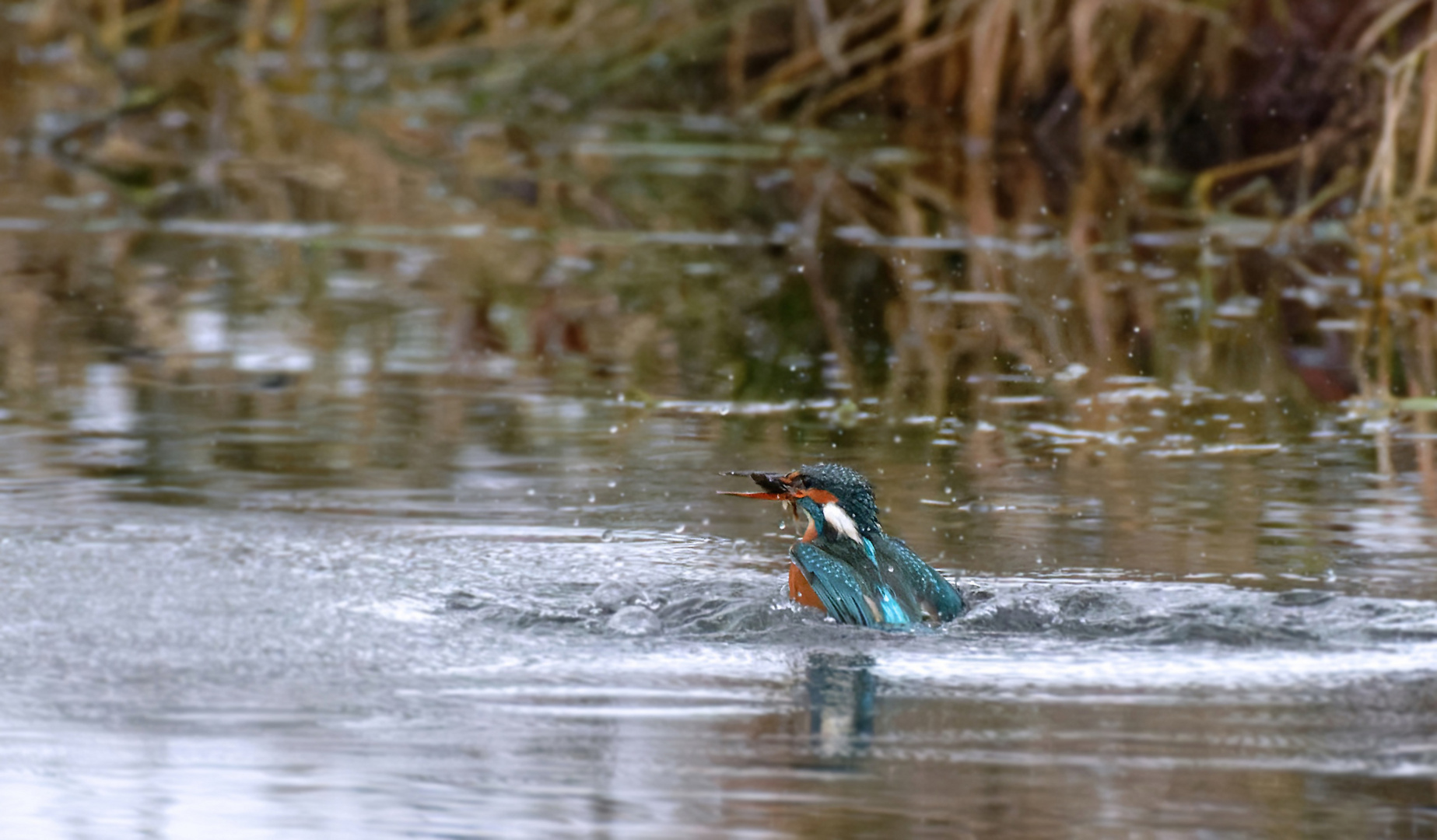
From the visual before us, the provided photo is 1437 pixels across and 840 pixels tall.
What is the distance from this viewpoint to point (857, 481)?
15.1 feet

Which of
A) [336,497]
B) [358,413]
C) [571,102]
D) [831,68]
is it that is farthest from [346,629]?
[571,102]

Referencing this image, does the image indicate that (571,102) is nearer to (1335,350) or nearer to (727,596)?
(1335,350)

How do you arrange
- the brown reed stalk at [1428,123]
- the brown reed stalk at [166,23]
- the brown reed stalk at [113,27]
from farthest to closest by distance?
the brown reed stalk at [166,23] → the brown reed stalk at [113,27] → the brown reed stalk at [1428,123]

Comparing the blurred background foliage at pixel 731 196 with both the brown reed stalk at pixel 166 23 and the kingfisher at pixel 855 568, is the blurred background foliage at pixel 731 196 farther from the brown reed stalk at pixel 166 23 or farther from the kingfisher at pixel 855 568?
the kingfisher at pixel 855 568

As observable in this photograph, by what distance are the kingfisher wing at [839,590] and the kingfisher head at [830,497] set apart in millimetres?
121

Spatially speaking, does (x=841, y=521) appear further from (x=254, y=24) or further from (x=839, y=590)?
(x=254, y=24)

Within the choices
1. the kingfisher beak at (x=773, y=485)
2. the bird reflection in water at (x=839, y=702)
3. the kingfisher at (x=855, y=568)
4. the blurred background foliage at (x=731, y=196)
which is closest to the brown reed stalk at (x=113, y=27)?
the blurred background foliage at (x=731, y=196)

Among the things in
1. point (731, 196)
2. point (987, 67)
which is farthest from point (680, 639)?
point (987, 67)

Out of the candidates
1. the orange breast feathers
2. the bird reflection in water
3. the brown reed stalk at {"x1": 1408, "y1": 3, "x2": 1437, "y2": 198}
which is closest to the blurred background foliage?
the brown reed stalk at {"x1": 1408, "y1": 3, "x2": 1437, "y2": 198}

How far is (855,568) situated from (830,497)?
0.22 m

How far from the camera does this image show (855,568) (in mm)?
4406

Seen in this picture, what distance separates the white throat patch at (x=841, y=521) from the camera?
14.7 feet

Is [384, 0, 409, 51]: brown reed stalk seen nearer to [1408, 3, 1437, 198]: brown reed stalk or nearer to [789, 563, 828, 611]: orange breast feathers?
[1408, 3, 1437, 198]: brown reed stalk

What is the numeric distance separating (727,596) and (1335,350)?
3769 millimetres
